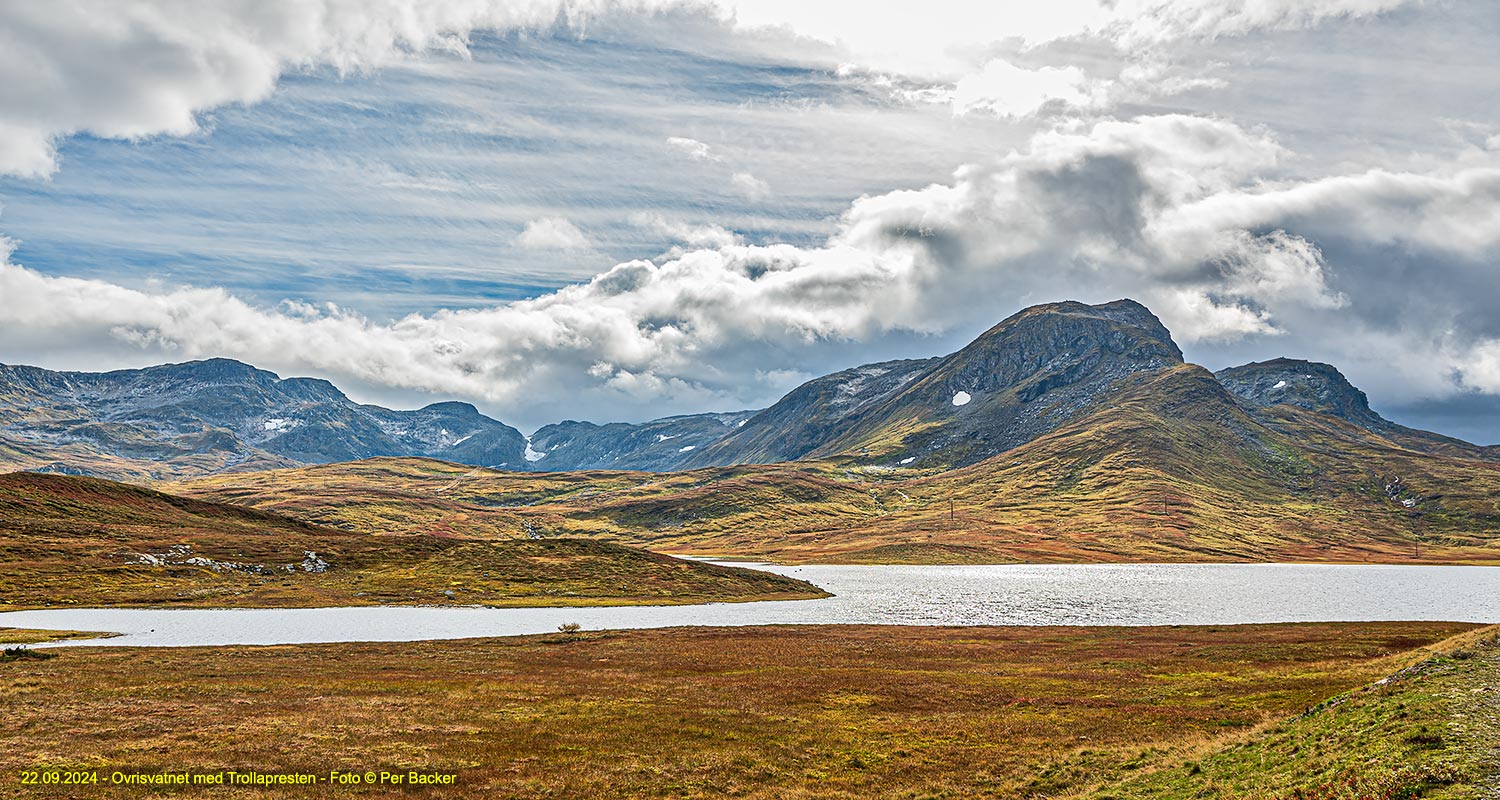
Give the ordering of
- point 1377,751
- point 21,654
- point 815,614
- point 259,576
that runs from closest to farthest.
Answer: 1. point 1377,751
2. point 21,654
3. point 815,614
4. point 259,576

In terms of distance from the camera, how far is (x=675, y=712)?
55.5 metres

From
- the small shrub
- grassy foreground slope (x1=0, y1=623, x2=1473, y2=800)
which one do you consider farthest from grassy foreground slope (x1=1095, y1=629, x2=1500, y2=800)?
the small shrub

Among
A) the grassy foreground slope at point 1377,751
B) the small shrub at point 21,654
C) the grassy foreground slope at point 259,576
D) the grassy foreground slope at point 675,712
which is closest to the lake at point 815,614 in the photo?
the grassy foreground slope at point 259,576

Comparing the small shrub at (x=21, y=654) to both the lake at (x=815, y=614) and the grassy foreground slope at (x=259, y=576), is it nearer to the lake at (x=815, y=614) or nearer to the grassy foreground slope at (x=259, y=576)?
the lake at (x=815, y=614)

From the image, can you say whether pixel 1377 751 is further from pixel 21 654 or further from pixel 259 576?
pixel 259 576

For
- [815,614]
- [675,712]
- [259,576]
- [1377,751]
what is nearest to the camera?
[1377,751]

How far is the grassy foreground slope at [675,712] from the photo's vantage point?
1529 inches

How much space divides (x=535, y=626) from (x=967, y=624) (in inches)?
2698

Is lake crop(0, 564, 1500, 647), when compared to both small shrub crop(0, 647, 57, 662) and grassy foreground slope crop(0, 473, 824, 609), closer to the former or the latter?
grassy foreground slope crop(0, 473, 824, 609)

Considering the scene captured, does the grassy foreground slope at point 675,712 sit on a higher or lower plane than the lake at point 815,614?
higher

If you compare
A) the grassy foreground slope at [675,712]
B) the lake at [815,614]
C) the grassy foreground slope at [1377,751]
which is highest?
the grassy foreground slope at [1377,751]

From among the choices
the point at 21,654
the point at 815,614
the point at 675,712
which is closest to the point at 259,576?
the point at 21,654

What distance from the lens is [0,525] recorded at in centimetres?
17700

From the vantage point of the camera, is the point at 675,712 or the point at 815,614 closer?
the point at 675,712
